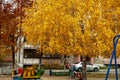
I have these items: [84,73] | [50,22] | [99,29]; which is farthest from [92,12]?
[84,73]

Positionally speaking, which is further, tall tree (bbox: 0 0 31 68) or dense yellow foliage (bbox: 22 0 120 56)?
tall tree (bbox: 0 0 31 68)

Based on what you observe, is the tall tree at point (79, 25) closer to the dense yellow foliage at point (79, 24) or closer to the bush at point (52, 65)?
the dense yellow foliage at point (79, 24)

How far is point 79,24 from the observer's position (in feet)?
64.7

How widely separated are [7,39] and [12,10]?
127 inches

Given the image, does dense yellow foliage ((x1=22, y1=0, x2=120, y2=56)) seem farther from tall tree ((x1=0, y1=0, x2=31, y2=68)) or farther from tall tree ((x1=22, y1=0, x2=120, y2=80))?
tall tree ((x1=0, y1=0, x2=31, y2=68))

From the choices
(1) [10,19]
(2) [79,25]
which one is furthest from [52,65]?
(2) [79,25]

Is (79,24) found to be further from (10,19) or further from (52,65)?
(52,65)

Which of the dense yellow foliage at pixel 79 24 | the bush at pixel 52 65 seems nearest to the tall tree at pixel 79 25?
the dense yellow foliage at pixel 79 24

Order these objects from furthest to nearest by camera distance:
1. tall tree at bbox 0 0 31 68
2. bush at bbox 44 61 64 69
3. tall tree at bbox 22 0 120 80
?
bush at bbox 44 61 64 69, tall tree at bbox 0 0 31 68, tall tree at bbox 22 0 120 80

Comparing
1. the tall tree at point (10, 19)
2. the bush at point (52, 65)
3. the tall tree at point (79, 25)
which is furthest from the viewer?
the bush at point (52, 65)

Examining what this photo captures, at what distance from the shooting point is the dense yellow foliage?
19547mm

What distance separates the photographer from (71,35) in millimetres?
19312

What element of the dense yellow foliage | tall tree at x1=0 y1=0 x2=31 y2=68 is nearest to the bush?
tall tree at x1=0 y1=0 x2=31 y2=68

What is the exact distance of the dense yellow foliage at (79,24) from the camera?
19.5 meters
